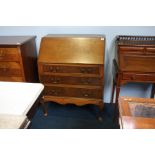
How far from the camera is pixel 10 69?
209 centimetres

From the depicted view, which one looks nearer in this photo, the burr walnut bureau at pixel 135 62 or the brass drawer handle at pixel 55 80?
the burr walnut bureau at pixel 135 62

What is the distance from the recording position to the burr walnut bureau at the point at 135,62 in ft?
5.85

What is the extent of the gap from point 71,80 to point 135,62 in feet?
2.36

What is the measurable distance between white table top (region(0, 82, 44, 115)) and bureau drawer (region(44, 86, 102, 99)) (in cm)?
103

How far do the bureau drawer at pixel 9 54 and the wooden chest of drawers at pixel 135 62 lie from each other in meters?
1.14

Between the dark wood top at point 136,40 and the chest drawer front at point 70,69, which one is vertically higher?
the dark wood top at point 136,40

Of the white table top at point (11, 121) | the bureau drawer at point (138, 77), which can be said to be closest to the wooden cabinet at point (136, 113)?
the white table top at point (11, 121)

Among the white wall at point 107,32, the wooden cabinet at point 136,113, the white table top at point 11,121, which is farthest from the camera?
the white wall at point 107,32

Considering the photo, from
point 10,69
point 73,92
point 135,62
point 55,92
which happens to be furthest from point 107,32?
point 10,69

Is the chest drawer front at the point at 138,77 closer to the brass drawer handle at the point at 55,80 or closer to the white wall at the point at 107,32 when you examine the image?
the white wall at the point at 107,32

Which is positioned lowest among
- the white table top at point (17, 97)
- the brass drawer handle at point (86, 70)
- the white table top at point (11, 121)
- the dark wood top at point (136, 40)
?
the brass drawer handle at point (86, 70)

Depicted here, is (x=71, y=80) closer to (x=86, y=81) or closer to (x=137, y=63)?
(x=86, y=81)

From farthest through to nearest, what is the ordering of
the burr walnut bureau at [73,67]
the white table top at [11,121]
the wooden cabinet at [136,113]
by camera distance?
1. the burr walnut bureau at [73,67]
2. the wooden cabinet at [136,113]
3. the white table top at [11,121]
